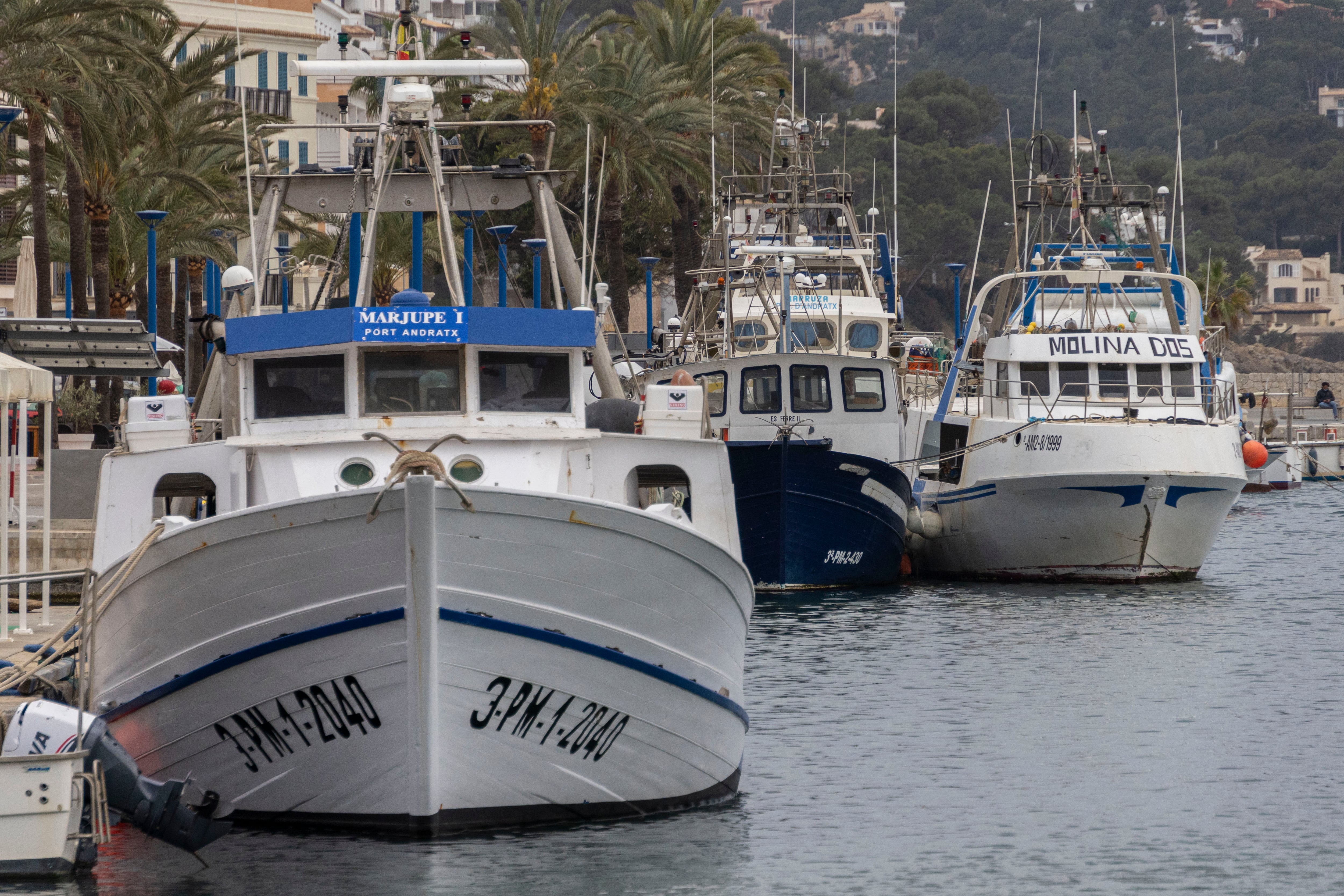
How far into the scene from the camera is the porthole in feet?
43.7

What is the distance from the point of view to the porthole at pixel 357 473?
1332 centimetres

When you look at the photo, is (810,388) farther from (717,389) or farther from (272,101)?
(272,101)

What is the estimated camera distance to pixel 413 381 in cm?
1400

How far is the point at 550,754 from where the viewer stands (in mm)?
12977

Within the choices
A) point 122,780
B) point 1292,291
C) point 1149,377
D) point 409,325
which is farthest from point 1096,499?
point 1292,291

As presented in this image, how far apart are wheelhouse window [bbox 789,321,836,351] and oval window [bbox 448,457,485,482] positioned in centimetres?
1893

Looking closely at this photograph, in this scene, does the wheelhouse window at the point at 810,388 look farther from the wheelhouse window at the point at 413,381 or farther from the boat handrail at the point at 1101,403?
the wheelhouse window at the point at 413,381

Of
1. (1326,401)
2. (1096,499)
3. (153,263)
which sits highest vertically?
(153,263)

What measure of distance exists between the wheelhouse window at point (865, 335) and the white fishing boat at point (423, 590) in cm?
1928

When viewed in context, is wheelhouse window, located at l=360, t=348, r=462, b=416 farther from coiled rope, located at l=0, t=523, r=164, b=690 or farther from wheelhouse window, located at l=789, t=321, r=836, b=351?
wheelhouse window, located at l=789, t=321, r=836, b=351

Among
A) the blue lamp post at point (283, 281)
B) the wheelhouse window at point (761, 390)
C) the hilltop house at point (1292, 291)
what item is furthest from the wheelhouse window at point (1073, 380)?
the hilltop house at point (1292, 291)

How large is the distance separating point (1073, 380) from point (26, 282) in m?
31.3

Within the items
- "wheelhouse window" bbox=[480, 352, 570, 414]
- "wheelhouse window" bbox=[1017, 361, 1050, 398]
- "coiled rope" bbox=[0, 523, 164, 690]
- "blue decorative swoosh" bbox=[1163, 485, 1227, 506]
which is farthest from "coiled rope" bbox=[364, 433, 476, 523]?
"wheelhouse window" bbox=[1017, 361, 1050, 398]

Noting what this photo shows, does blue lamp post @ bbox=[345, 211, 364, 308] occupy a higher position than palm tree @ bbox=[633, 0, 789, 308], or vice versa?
palm tree @ bbox=[633, 0, 789, 308]
